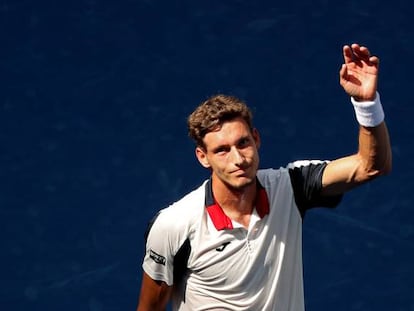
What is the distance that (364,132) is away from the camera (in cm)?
593

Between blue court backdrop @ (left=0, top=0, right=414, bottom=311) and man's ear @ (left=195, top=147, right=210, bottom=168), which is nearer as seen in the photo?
man's ear @ (left=195, top=147, right=210, bottom=168)

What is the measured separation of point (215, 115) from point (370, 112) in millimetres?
A: 702

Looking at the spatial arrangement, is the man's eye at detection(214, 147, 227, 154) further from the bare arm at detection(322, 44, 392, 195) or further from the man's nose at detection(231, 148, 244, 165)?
the bare arm at detection(322, 44, 392, 195)

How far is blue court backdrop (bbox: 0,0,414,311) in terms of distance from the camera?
9.84 metres

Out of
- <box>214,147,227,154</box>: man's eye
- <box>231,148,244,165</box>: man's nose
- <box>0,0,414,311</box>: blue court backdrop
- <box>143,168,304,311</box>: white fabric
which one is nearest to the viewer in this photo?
<box>231,148,244,165</box>: man's nose

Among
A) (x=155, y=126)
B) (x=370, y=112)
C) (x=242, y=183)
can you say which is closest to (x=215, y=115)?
(x=242, y=183)

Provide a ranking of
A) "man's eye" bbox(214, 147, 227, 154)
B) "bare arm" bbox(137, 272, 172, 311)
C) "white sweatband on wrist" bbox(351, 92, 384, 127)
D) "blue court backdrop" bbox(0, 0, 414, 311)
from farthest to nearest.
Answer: "blue court backdrop" bbox(0, 0, 414, 311)
"bare arm" bbox(137, 272, 172, 311)
"man's eye" bbox(214, 147, 227, 154)
"white sweatband on wrist" bbox(351, 92, 384, 127)

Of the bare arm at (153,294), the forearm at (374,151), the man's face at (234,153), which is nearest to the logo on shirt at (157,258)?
the bare arm at (153,294)

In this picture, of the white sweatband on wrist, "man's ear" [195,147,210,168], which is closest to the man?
"man's ear" [195,147,210,168]

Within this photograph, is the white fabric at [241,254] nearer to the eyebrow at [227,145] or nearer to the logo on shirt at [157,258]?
the logo on shirt at [157,258]

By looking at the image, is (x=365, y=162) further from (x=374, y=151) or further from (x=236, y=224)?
(x=236, y=224)

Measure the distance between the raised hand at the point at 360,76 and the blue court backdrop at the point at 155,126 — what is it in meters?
3.94

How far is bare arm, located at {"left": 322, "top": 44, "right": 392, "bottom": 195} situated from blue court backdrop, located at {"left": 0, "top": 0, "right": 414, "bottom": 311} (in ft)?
12.0

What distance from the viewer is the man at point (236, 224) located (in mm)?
6133
